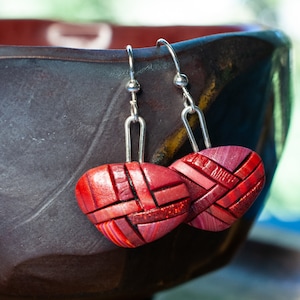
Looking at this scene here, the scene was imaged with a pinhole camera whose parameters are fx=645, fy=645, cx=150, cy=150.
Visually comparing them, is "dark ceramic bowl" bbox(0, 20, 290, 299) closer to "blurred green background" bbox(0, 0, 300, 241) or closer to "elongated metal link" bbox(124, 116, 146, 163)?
"elongated metal link" bbox(124, 116, 146, 163)

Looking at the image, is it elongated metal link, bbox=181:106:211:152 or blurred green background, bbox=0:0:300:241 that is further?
blurred green background, bbox=0:0:300:241

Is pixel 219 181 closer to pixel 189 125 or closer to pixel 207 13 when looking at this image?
pixel 189 125

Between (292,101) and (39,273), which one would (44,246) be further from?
(292,101)

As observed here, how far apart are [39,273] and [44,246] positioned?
0.9 inches

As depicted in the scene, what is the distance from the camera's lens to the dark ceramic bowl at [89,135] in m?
0.39

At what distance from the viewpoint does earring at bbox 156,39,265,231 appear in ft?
1.25

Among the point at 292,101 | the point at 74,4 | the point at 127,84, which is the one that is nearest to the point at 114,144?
the point at 127,84

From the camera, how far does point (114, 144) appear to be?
0.40 m

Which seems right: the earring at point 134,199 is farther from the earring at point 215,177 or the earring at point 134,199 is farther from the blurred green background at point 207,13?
the blurred green background at point 207,13

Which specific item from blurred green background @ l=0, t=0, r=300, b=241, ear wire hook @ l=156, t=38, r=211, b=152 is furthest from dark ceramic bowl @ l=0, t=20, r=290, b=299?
blurred green background @ l=0, t=0, r=300, b=241

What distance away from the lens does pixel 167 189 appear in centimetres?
36

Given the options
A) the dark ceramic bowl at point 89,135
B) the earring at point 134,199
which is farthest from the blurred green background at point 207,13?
the earring at point 134,199

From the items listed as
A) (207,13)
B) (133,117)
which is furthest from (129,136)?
(207,13)

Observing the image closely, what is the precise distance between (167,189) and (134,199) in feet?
0.06
